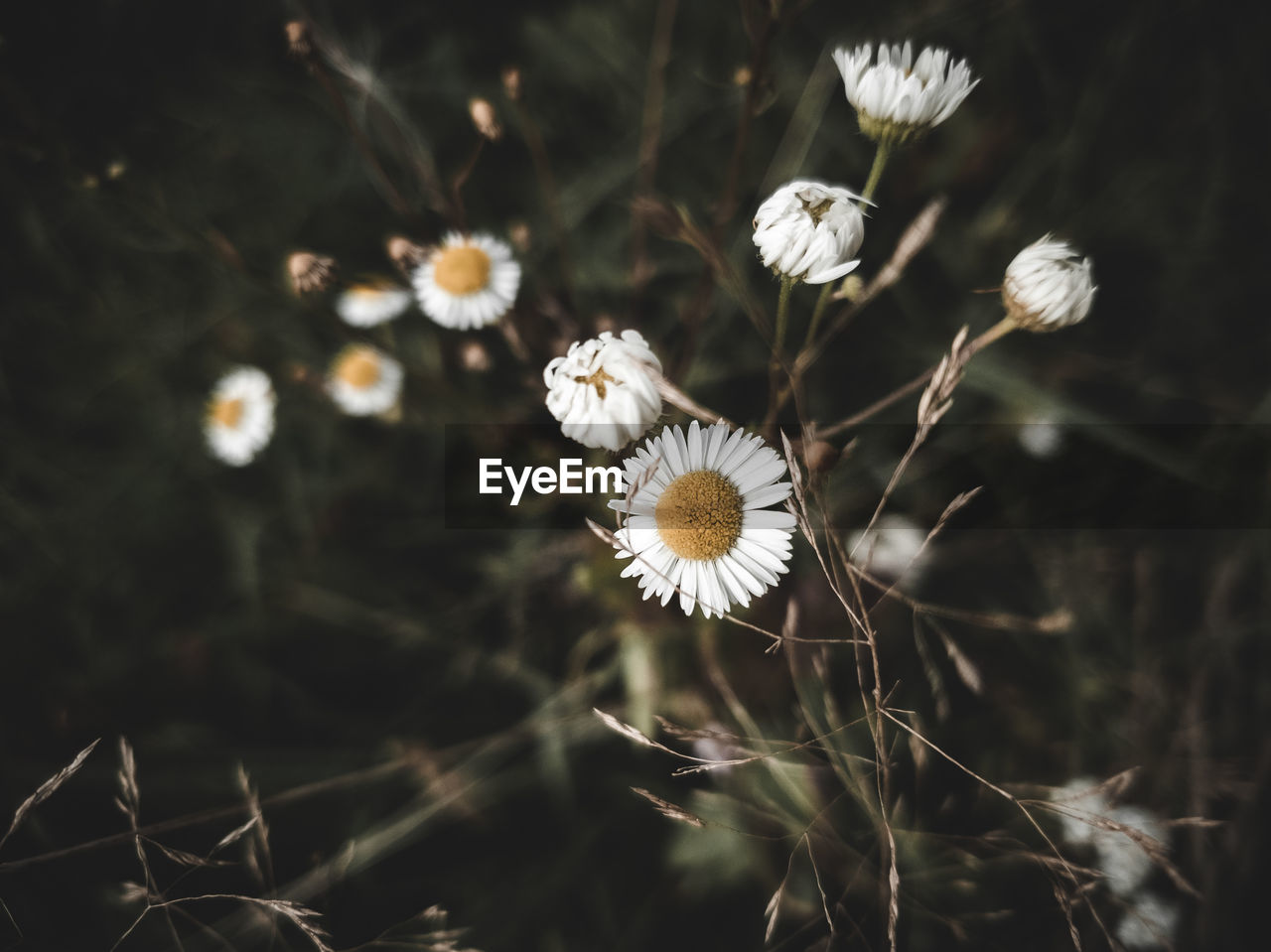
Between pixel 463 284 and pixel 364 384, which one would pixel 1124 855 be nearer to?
pixel 463 284

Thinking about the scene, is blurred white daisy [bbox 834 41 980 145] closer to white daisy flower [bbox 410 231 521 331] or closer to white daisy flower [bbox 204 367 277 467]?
white daisy flower [bbox 410 231 521 331]

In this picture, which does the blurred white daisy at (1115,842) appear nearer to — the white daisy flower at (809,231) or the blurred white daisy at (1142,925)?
the blurred white daisy at (1142,925)

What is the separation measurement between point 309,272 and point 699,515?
1.29 ft

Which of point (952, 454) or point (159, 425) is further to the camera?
point (159, 425)

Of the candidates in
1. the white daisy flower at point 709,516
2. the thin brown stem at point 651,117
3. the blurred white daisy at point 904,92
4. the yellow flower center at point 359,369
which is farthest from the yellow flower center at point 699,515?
the yellow flower center at point 359,369

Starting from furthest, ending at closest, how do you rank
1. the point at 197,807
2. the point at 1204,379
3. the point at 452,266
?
the point at 1204,379 → the point at 197,807 → the point at 452,266

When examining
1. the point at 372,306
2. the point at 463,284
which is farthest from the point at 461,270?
the point at 372,306

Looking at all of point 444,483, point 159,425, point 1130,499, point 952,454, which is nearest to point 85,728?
point 159,425

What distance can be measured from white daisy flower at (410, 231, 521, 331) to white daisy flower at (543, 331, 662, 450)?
0.89 feet

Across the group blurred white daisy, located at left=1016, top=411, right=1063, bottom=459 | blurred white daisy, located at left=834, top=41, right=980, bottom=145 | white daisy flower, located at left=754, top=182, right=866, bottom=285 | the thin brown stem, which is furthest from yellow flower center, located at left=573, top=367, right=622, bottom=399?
blurred white daisy, located at left=1016, top=411, right=1063, bottom=459

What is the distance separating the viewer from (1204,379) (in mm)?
923

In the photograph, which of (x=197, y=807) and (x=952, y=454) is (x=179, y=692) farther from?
(x=952, y=454)

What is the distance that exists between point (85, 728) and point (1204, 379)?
154 centimetres

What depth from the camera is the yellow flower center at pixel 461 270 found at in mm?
673
